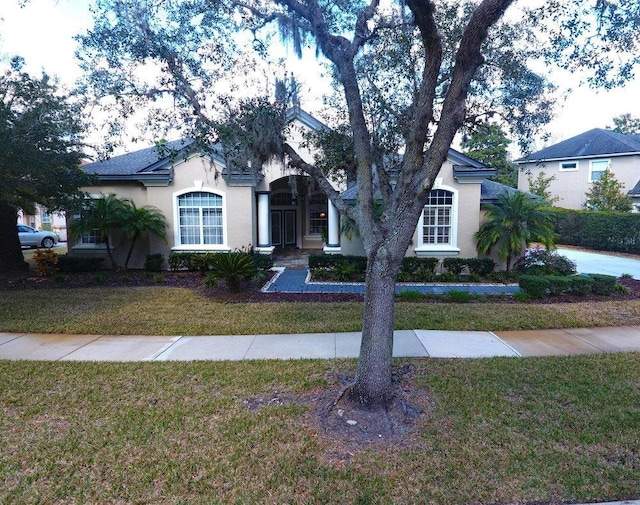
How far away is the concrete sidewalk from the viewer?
6461mm

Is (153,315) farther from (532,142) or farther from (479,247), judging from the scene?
(479,247)

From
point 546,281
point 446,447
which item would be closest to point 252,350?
point 446,447

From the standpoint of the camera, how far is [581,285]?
10.6 meters

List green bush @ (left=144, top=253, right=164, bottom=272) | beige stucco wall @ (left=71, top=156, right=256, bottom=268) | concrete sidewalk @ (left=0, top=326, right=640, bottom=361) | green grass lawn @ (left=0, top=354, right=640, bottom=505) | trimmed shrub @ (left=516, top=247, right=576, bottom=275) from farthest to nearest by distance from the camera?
beige stucco wall @ (left=71, top=156, right=256, bottom=268) < green bush @ (left=144, top=253, right=164, bottom=272) < trimmed shrub @ (left=516, top=247, right=576, bottom=275) < concrete sidewalk @ (left=0, top=326, right=640, bottom=361) < green grass lawn @ (left=0, top=354, right=640, bottom=505)

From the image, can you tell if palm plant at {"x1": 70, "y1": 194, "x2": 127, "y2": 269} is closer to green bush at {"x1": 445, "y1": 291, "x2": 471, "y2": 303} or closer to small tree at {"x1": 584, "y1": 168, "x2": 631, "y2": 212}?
green bush at {"x1": 445, "y1": 291, "x2": 471, "y2": 303}

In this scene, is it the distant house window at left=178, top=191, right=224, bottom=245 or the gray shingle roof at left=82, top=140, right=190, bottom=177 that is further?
the distant house window at left=178, top=191, right=224, bottom=245

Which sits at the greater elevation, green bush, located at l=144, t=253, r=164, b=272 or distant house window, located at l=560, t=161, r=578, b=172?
distant house window, located at l=560, t=161, r=578, b=172

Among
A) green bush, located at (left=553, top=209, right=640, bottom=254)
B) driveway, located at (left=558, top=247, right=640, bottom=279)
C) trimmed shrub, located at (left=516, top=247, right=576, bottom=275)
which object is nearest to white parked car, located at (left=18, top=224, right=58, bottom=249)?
trimmed shrub, located at (left=516, top=247, right=576, bottom=275)

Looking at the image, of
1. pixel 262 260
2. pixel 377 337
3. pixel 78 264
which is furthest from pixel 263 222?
pixel 377 337

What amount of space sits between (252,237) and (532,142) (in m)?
10.2

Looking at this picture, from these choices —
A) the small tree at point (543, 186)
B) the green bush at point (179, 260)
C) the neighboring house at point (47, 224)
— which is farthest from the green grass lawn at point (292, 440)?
the neighboring house at point (47, 224)

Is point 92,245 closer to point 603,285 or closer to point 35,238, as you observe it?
point 35,238

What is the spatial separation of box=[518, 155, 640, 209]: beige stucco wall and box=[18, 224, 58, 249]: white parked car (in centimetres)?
2903

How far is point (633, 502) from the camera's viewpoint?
3211 mm
